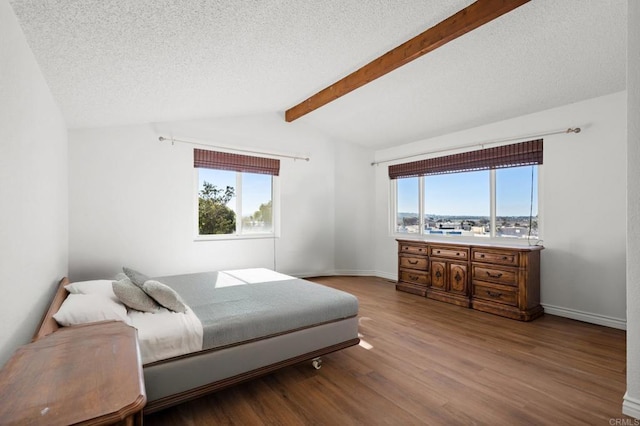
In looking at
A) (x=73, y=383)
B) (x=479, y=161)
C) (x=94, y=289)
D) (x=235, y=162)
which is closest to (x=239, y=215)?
(x=235, y=162)

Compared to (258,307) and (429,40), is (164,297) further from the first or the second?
(429,40)

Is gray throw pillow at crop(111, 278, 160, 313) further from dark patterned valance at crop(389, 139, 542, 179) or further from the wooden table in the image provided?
dark patterned valance at crop(389, 139, 542, 179)

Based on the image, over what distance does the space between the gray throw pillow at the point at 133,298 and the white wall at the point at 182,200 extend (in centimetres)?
200

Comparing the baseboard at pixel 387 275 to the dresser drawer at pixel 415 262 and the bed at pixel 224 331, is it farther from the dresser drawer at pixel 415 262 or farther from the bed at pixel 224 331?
the bed at pixel 224 331

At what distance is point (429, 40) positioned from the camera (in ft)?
Answer: 8.81

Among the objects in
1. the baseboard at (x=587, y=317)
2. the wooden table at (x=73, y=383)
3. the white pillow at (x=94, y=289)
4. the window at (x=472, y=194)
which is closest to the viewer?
the wooden table at (x=73, y=383)

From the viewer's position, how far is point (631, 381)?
1769mm

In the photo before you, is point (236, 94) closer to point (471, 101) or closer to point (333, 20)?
point (333, 20)

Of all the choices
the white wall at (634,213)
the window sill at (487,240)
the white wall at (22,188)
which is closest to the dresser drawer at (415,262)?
the window sill at (487,240)

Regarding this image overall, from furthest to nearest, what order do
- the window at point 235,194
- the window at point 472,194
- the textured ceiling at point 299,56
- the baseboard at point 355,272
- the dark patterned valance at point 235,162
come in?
1. the baseboard at point 355,272
2. the window at point 235,194
3. the dark patterned valance at point 235,162
4. the window at point 472,194
5. the textured ceiling at point 299,56

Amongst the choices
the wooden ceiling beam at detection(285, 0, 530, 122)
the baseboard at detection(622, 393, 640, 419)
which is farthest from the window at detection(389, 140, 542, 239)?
the baseboard at detection(622, 393, 640, 419)

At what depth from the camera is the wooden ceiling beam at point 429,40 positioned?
2.27m

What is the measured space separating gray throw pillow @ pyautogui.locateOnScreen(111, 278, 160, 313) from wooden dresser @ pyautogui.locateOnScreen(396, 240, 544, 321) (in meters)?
3.48

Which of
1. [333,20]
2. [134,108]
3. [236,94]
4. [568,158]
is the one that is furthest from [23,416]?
[568,158]
